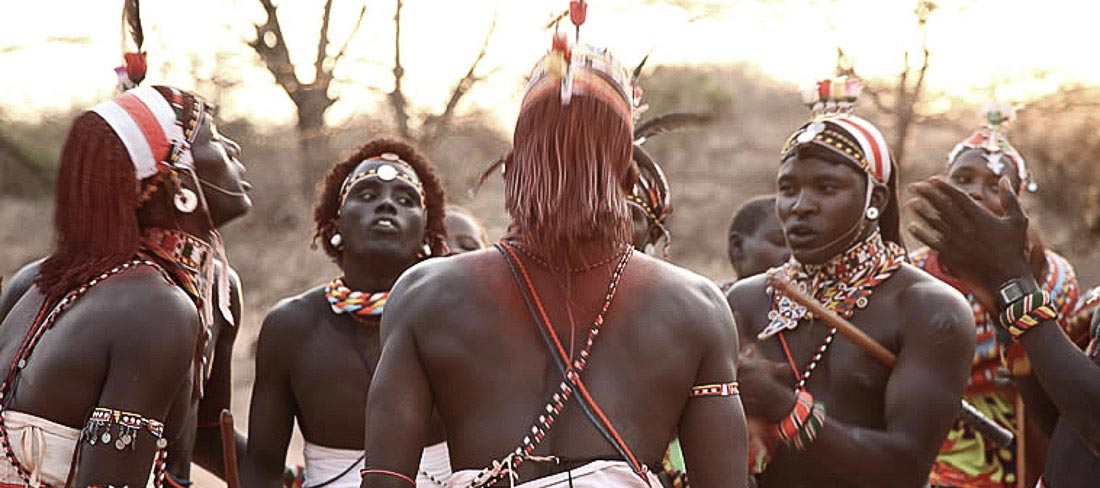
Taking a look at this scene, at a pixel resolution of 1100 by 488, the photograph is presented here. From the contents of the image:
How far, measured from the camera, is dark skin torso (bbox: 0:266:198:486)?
415cm

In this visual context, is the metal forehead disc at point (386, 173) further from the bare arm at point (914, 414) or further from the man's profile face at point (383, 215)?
the bare arm at point (914, 414)

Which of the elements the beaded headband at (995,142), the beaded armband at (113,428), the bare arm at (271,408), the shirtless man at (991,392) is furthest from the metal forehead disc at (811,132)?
the beaded headband at (995,142)

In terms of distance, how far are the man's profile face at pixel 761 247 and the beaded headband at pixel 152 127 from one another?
167 inches

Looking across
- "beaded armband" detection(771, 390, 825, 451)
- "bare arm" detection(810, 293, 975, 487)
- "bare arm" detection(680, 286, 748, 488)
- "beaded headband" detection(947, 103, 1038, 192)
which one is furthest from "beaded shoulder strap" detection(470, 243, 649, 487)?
"beaded headband" detection(947, 103, 1038, 192)

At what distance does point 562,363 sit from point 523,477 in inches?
11.1

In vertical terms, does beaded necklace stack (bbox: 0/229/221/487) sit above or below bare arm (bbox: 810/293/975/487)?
above

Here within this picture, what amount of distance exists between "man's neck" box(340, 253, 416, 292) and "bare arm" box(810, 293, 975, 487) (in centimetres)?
199

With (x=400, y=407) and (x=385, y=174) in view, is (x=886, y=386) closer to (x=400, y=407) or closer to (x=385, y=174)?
(x=400, y=407)

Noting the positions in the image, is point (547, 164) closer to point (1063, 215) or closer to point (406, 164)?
point (406, 164)

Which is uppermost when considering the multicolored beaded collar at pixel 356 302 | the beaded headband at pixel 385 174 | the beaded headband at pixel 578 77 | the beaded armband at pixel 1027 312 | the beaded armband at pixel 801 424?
the beaded headband at pixel 578 77

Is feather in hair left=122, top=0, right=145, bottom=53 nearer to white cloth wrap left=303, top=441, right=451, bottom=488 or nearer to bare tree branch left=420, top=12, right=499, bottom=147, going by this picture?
white cloth wrap left=303, top=441, right=451, bottom=488

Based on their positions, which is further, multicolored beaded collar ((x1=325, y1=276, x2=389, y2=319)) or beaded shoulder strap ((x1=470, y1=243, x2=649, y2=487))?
multicolored beaded collar ((x1=325, y1=276, x2=389, y2=319))

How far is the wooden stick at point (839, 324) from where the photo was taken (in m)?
5.05

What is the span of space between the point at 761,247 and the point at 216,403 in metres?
3.61
